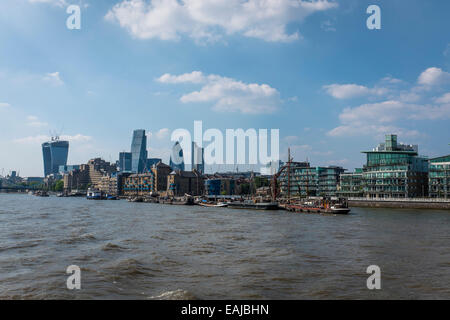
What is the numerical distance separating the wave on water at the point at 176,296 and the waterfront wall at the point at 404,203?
293 feet

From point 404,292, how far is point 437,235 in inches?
1020

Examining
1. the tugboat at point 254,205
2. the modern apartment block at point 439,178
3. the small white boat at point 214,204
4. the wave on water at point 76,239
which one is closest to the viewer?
the wave on water at point 76,239

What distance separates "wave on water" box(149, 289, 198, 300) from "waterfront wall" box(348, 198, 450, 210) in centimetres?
8939

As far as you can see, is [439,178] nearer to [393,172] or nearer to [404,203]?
[393,172]

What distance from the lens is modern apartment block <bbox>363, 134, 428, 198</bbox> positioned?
362 feet

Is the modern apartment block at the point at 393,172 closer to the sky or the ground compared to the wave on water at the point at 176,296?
closer to the sky

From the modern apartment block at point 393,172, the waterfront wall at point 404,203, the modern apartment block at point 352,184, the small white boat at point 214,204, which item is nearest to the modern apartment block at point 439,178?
the modern apartment block at point 393,172

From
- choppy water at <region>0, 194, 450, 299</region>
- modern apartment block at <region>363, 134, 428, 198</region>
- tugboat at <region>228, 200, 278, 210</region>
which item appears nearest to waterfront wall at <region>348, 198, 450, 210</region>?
modern apartment block at <region>363, 134, 428, 198</region>

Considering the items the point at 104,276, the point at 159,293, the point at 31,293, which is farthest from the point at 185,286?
the point at 31,293

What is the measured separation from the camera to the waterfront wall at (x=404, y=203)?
88.2 m

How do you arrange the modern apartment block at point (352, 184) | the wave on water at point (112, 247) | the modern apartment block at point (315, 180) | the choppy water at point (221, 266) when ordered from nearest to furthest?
the choppy water at point (221, 266) → the wave on water at point (112, 247) → the modern apartment block at point (352, 184) → the modern apartment block at point (315, 180)

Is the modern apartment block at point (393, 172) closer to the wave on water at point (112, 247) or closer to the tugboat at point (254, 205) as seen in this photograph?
the tugboat at point (254, 205)
